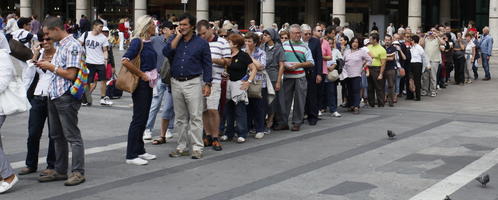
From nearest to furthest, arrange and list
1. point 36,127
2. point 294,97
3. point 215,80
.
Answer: point 36,127
point 215,80
point 294,97

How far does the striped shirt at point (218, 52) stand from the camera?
10.6 meters

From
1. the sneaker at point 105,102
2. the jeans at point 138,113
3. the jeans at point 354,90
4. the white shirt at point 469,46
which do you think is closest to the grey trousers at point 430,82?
the jeans at point 354,90

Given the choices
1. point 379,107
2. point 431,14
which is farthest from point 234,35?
point 431,14

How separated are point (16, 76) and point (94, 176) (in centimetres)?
150

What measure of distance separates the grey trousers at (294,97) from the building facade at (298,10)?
24.9 m

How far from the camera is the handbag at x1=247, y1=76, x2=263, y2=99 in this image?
11.5 metres

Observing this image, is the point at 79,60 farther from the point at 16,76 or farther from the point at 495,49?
the point at 495,49

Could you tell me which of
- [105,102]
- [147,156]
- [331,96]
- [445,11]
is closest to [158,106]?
[147,156]

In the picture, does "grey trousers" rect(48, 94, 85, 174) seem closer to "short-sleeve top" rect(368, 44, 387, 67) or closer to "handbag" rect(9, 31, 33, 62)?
"handbag" rect(9, 31, 33, 62)

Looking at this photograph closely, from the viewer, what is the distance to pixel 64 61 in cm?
805

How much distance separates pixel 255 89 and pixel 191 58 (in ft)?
7.24

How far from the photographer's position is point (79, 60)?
8.07 meters

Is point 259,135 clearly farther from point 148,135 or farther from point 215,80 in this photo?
point 148,135

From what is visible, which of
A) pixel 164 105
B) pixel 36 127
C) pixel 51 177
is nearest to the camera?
pixel 51 177
